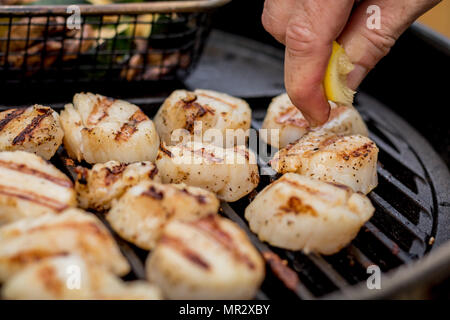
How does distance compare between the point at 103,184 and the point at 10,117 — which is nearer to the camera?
the point at 103,184

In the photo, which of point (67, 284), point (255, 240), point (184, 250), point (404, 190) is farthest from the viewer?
point (404, 190)

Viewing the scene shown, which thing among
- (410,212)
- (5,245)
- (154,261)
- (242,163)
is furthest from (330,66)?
(5,245)

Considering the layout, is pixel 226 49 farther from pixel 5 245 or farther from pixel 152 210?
pixel 5 245

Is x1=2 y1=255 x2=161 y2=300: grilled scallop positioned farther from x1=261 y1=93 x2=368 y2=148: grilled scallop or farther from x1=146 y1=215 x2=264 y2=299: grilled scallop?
x1=261 y1=93 x2=368 y2=148: grilled scallop

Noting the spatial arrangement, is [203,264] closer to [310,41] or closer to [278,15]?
[310,41]

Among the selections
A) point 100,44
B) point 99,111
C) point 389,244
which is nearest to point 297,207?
point 389,244

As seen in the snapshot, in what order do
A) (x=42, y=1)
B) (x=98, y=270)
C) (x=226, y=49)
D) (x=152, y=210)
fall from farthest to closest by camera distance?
(x=226, y=49) → (x=42, y=1) → (x=152, y=210) → (x=98, y=270)

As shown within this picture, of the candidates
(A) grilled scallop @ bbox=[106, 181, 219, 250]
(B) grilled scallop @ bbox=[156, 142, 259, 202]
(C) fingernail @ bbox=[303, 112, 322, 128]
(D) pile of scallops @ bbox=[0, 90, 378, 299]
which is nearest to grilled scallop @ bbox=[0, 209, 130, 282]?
(D) pile of scallops @ bbox=[0, 90, 378, 299]
